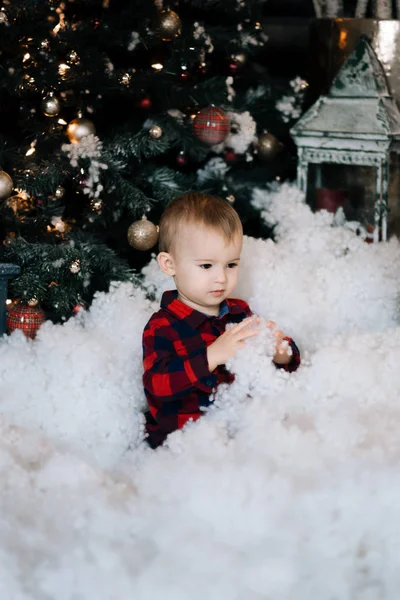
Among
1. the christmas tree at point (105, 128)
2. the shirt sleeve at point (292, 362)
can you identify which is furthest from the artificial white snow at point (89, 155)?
the shirt sleeve at point (292, 362)

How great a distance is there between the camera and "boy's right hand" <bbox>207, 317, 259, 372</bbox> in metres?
1.50

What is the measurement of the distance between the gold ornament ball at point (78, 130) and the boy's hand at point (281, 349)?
77 cm

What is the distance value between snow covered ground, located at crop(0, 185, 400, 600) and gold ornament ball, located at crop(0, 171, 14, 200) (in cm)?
33

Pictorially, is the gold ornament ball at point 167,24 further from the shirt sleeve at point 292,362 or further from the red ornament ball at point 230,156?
the shirt sleeve at point 292,362

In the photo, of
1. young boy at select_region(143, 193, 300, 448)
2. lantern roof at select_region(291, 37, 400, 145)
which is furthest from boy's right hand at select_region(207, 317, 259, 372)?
lantern roof at select_region(291, 37, 400, 145)

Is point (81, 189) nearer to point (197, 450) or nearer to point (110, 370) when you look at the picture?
point (110, 370)

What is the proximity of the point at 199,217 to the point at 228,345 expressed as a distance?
0.26 metres

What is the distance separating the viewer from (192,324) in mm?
1578

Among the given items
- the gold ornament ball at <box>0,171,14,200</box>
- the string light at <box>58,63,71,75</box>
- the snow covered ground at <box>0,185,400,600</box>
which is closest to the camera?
the snow covered ground at <box>0,185,400,600</box>

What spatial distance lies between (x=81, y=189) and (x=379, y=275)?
820 mm

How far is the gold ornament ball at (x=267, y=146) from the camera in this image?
238 centimetres

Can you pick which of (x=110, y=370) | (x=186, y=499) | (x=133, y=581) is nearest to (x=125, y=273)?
(x=110, y=370)

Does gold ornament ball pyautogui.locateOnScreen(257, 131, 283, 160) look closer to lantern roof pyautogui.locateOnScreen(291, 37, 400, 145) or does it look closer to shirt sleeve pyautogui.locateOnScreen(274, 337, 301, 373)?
lantern roof pyautogui.locateOnScreen(291, 37, 400, 145)

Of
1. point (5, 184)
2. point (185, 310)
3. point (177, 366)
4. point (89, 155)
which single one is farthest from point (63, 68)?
point (177, 366)
